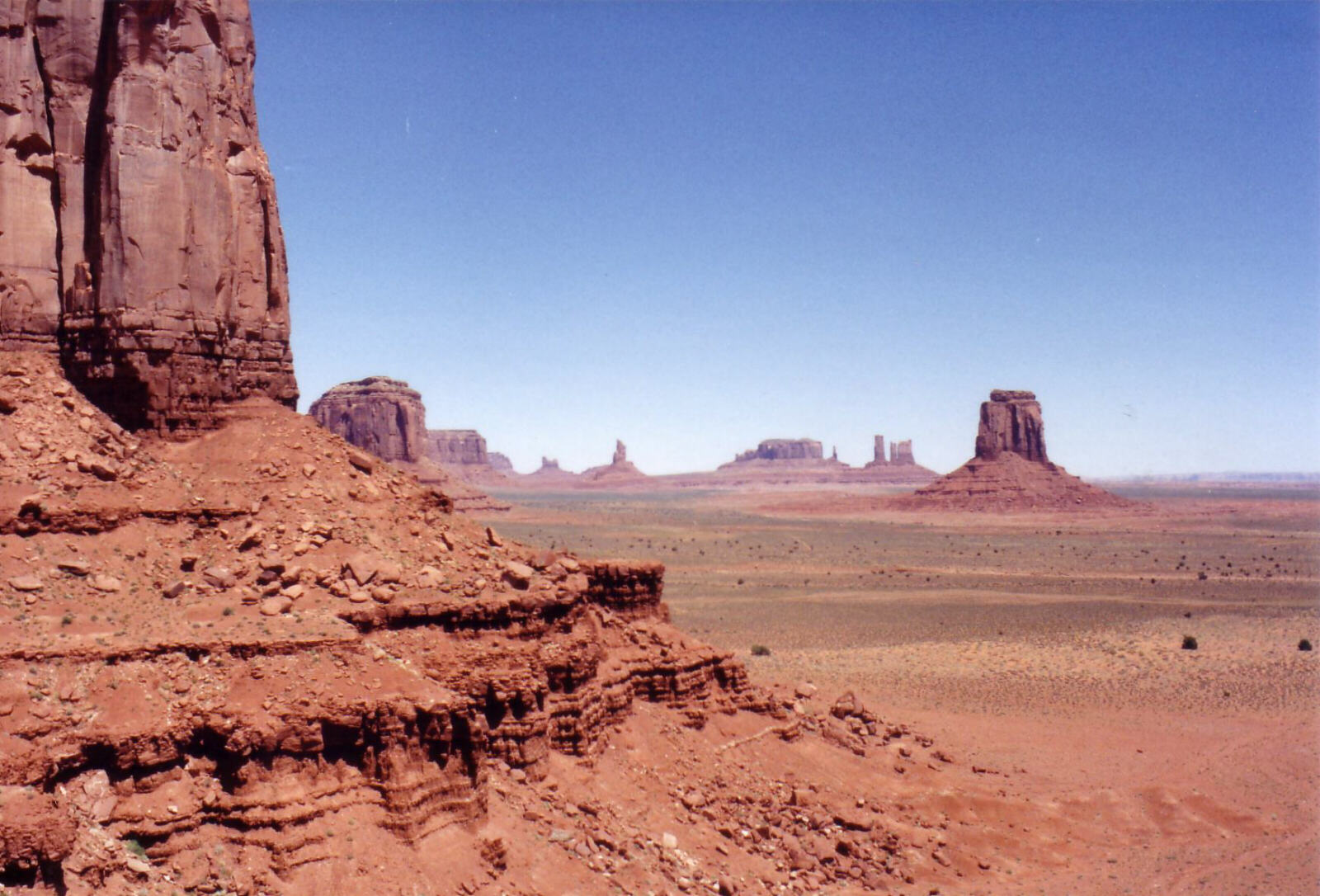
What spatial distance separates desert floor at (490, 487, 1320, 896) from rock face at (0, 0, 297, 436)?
61.2 feet

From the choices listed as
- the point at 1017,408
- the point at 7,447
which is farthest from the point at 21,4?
the point at 1017,408

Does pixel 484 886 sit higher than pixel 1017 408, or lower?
lower

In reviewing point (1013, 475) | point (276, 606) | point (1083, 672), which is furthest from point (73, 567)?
point (1013, 475)

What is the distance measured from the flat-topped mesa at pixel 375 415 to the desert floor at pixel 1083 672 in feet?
57.2

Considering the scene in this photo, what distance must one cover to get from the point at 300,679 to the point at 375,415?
93.4m

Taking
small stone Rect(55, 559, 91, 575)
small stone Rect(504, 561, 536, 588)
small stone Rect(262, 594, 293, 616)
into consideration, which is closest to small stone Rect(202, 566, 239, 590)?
small stone Rect(262, 594, 293, 616)

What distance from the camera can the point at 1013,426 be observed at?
152 m

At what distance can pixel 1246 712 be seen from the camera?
35.0 m

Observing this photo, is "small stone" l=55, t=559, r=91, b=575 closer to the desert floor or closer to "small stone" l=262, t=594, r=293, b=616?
"small stone" l=262, t=594, r=293, b=616

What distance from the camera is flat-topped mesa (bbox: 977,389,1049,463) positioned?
151 m

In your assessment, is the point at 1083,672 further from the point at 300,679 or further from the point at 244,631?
the point at 244,631

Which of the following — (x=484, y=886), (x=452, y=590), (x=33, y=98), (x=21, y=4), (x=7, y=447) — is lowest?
(x=484, y=886)

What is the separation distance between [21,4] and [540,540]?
8503 centimetres

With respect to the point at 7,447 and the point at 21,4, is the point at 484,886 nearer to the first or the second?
the point at 7,447
